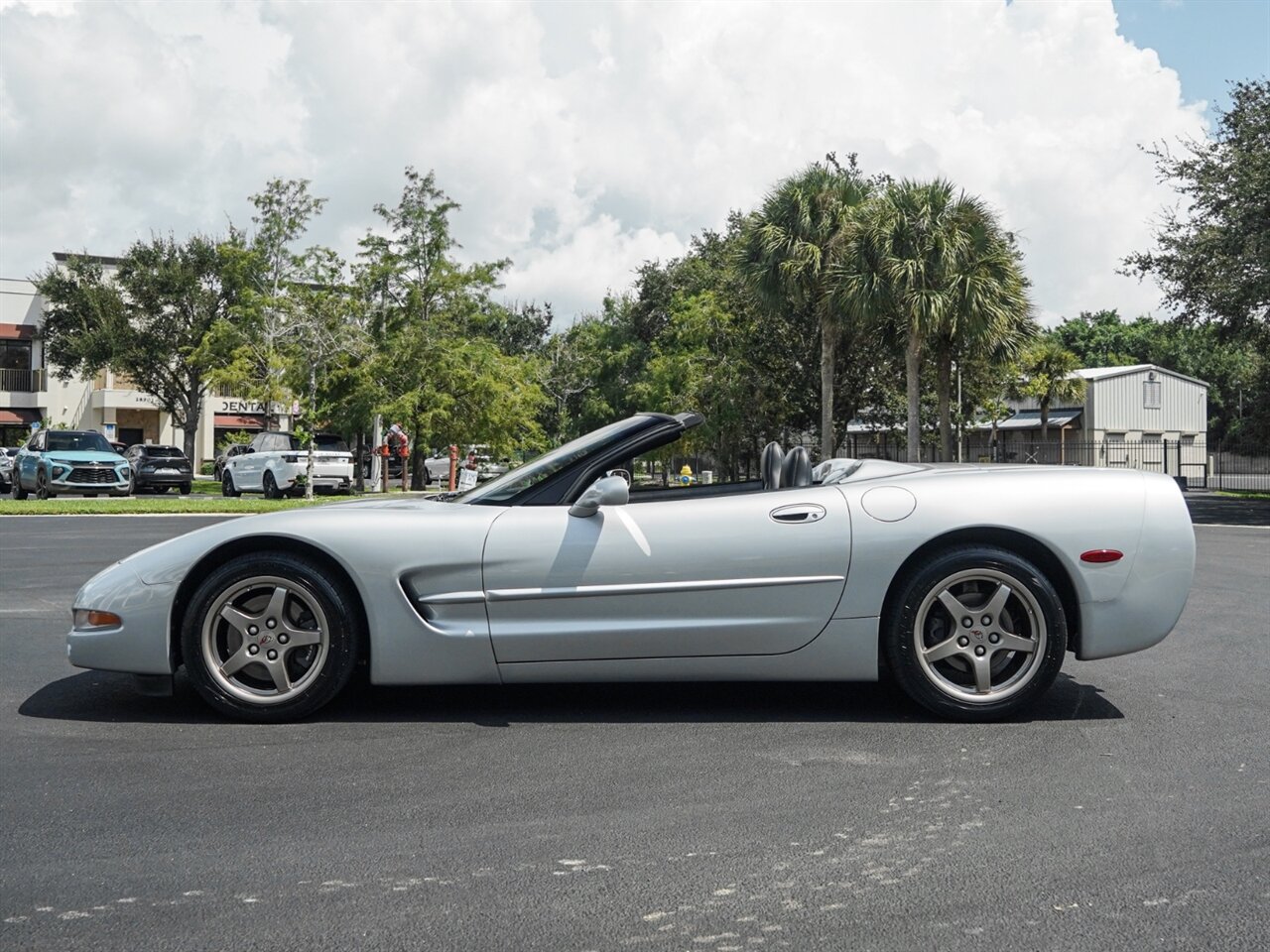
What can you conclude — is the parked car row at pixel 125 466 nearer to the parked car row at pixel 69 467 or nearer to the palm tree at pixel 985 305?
the parked car row at pixel 69 467

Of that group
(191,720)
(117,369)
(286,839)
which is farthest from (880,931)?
(117,369)

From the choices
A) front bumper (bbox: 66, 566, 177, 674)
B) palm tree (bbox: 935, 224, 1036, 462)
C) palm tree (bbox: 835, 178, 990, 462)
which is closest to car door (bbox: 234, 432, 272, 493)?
palm tree (bbox: 835, 178, 990, 462)

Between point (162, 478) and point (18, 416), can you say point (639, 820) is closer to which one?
point (162, 478)

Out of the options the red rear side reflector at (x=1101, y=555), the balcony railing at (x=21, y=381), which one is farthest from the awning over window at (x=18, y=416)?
the red rear side reflector at (x=1101, y=555)

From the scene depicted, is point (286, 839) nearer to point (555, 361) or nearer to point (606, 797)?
point (606, 797)

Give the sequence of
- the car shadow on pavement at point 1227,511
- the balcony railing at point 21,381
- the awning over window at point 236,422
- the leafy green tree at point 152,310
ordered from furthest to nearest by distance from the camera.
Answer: the awning over window at point 236,422 < the balcony railing at point 21,381 < the leafy green tree at point 152,310 < the car shadow on pavement at point 1227,511

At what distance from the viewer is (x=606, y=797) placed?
3.79m

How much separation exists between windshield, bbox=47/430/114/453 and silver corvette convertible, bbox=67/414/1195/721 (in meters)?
26.0

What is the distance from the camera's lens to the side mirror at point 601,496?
4695 millimetres

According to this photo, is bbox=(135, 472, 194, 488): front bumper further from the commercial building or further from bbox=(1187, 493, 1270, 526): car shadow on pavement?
bbox=(1187, 493, 1270, 526): car shadow on pavement

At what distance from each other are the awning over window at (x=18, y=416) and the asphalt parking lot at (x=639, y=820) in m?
58.3

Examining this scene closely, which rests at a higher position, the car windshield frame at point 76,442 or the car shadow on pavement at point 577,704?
the car windshield frame at point 76,442

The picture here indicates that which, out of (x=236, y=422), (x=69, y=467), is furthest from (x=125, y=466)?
(x=236, y=422)

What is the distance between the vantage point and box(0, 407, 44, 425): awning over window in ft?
188
